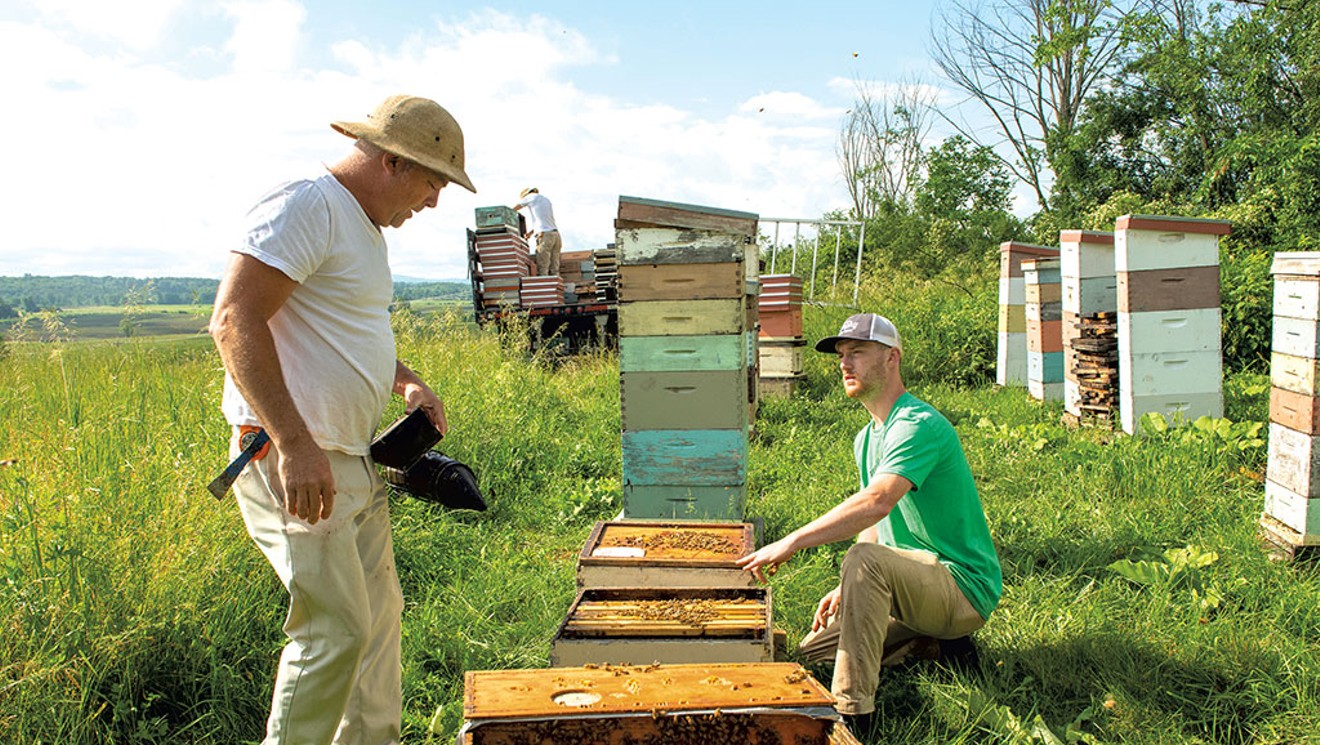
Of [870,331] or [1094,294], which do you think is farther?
[1094,294]

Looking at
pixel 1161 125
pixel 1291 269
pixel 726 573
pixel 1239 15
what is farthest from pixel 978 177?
pixel 726 573

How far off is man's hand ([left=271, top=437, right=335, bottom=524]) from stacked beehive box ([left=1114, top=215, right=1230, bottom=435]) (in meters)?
5.15

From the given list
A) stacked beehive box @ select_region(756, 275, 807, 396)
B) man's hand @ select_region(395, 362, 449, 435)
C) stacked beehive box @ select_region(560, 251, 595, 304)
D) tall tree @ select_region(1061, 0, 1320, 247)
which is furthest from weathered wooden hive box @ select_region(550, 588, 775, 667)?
tall tree @ select_region(1061, 0, 1320, 247)

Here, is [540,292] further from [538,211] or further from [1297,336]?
[1297,336]

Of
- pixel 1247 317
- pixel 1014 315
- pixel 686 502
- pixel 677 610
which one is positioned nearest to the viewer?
pixel 677 610

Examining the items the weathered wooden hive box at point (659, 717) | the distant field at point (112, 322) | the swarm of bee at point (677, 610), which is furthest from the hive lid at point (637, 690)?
the distant field at point (112, 322)

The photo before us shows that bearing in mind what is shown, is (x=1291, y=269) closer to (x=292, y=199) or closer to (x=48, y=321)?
(x=292, y=199)

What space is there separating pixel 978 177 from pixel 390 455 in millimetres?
23789

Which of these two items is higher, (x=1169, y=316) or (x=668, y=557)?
(x=1169, y=316)

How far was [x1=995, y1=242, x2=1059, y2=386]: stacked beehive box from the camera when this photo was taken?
8.60 metres

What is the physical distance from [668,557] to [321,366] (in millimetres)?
1554

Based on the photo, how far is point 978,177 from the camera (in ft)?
77.2

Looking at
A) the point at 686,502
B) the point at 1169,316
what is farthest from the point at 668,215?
the point at 1169,316

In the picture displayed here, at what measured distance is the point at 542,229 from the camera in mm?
12211
